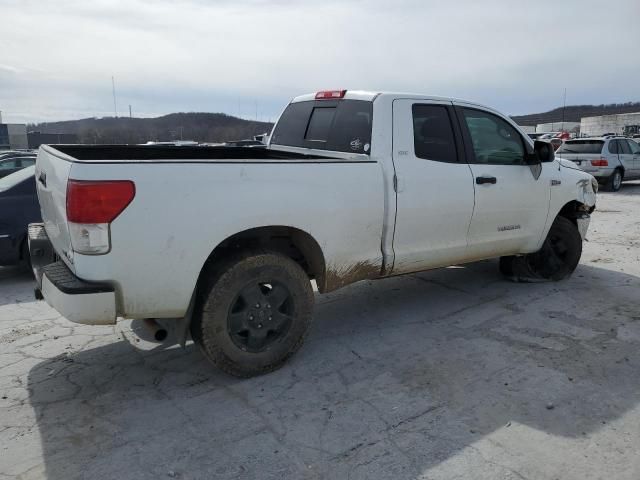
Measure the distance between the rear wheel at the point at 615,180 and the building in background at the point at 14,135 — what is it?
142ft

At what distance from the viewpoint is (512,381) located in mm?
3598

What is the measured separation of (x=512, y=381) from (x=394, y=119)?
224cm

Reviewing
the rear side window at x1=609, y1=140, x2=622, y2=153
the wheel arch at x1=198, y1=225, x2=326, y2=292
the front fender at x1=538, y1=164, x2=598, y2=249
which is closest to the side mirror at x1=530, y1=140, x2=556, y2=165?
the front fender at x1=538, y1=164, x2=598, y2=249

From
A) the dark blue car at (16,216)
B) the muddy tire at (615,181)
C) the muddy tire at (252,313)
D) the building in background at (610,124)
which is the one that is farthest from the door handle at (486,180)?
the building in background at (610,124)

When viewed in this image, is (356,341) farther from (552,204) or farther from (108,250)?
(552,204)

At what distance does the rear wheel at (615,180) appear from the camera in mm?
15773

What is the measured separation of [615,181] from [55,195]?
1671 centimetres

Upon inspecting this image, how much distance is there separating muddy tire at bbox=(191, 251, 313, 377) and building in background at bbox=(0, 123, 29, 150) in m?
46.1

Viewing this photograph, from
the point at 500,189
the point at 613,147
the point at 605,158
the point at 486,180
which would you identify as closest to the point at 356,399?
the point at 486,180

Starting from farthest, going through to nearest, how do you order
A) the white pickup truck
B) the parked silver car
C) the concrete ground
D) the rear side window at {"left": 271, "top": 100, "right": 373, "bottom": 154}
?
the parked silver car, the rear side window at {"left": 271, "top": 100, "right": 373, "bottom": 154}, the white pickup truck, the concrete ground

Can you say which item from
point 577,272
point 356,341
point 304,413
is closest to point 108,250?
point 304,413

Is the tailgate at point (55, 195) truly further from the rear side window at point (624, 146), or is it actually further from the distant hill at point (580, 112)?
the distant hill at point (580, 112)

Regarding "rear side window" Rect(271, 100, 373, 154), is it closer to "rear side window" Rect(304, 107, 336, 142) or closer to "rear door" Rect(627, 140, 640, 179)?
"rear side window" Rect(304, 107, 336, 142)

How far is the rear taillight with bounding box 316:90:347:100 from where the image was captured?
467cm
